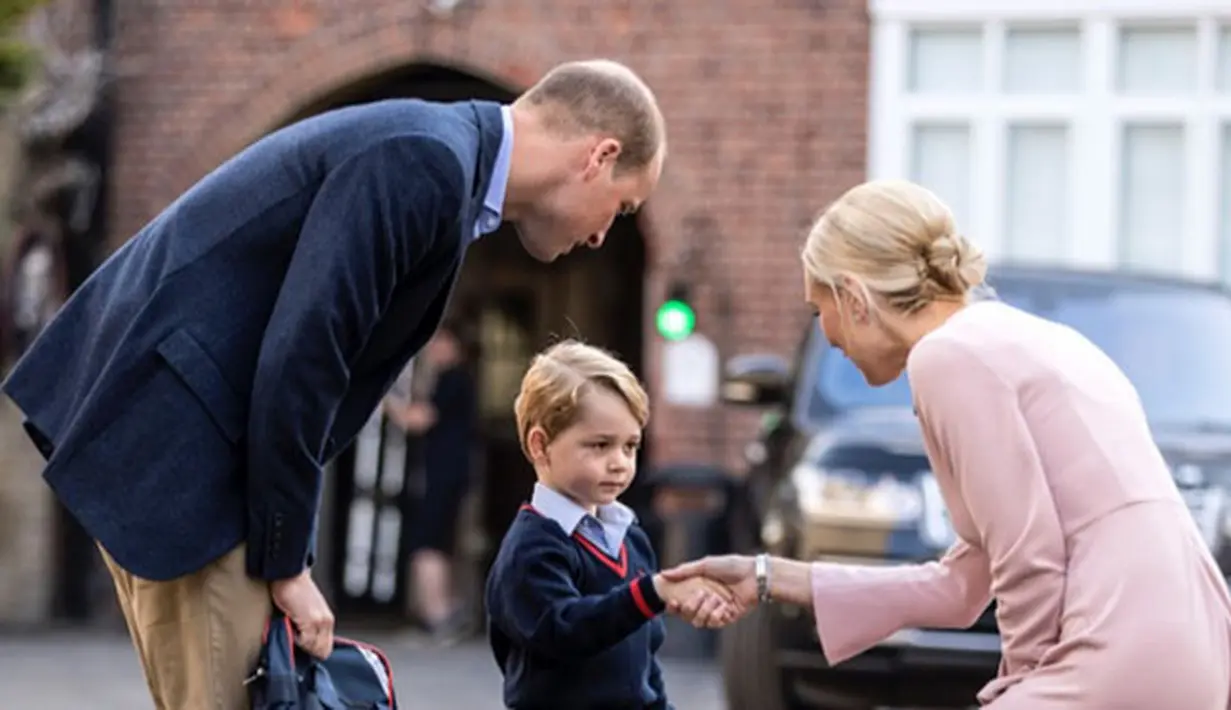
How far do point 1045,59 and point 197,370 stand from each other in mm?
10446

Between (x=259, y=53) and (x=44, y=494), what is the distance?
2.84m

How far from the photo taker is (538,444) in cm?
470

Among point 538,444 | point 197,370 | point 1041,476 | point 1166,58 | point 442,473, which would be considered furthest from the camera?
point 442,473

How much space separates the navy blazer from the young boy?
1.45 feet

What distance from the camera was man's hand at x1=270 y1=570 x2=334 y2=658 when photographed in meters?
4.27

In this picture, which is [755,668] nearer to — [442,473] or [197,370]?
[197,370]

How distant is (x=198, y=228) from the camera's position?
4.27m

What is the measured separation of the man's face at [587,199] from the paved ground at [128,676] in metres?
5.93

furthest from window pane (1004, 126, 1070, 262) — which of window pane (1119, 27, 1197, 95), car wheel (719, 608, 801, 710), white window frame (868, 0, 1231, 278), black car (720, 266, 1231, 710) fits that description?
car wheel (719, 608, 801, 710)

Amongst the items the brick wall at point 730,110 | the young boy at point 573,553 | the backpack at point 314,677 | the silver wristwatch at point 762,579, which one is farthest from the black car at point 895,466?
the brick wall at point 730,110

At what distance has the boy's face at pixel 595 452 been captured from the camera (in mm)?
4617

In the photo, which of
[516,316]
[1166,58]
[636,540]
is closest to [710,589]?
[636,540]

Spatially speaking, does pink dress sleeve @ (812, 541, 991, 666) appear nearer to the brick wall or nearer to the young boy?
the young boy

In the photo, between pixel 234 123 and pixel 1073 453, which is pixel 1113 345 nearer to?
pixel 1073 453
